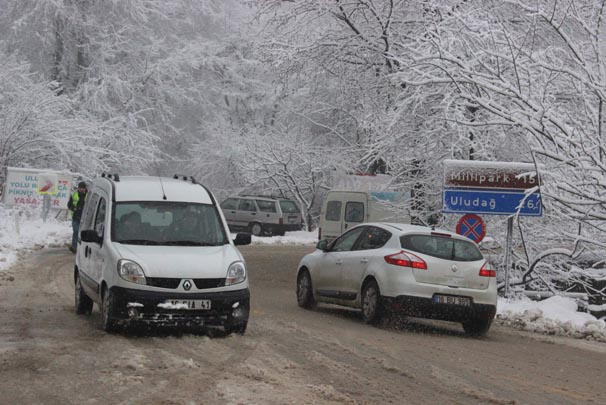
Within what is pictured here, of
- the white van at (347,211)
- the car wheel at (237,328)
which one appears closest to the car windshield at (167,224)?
the car wheel at (237,328)

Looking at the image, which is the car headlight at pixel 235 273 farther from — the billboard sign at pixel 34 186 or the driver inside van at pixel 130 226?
the billboard sign at pixel 34 186

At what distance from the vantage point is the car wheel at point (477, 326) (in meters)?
13.0

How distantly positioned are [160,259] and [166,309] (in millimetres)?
592

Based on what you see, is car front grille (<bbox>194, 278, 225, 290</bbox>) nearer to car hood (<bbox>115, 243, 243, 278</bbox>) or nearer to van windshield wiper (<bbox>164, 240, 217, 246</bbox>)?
car hood (<bbox>115, 243, 243, 278</bbox>)

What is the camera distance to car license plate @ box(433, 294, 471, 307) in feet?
41.5

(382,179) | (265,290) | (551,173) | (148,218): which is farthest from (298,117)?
(148,218)

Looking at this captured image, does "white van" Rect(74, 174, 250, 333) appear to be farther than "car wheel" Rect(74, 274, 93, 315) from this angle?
No

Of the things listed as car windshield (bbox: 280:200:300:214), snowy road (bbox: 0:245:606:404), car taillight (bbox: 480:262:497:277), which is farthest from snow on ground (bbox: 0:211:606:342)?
car windshield (bbox: 280:200:300:214)

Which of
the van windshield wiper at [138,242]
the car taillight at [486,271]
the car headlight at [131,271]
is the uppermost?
the van windshield wiper at [138,242]

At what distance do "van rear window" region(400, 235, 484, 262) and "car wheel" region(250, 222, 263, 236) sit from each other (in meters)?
26.1

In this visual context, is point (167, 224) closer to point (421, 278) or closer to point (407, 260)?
point (407, 260)

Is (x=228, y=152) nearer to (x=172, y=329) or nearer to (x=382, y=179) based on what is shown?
(x=382, y=179)

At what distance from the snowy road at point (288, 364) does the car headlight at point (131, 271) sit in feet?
2.16

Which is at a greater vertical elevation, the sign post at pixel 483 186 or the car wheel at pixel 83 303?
the sign post at pixel 483 186
